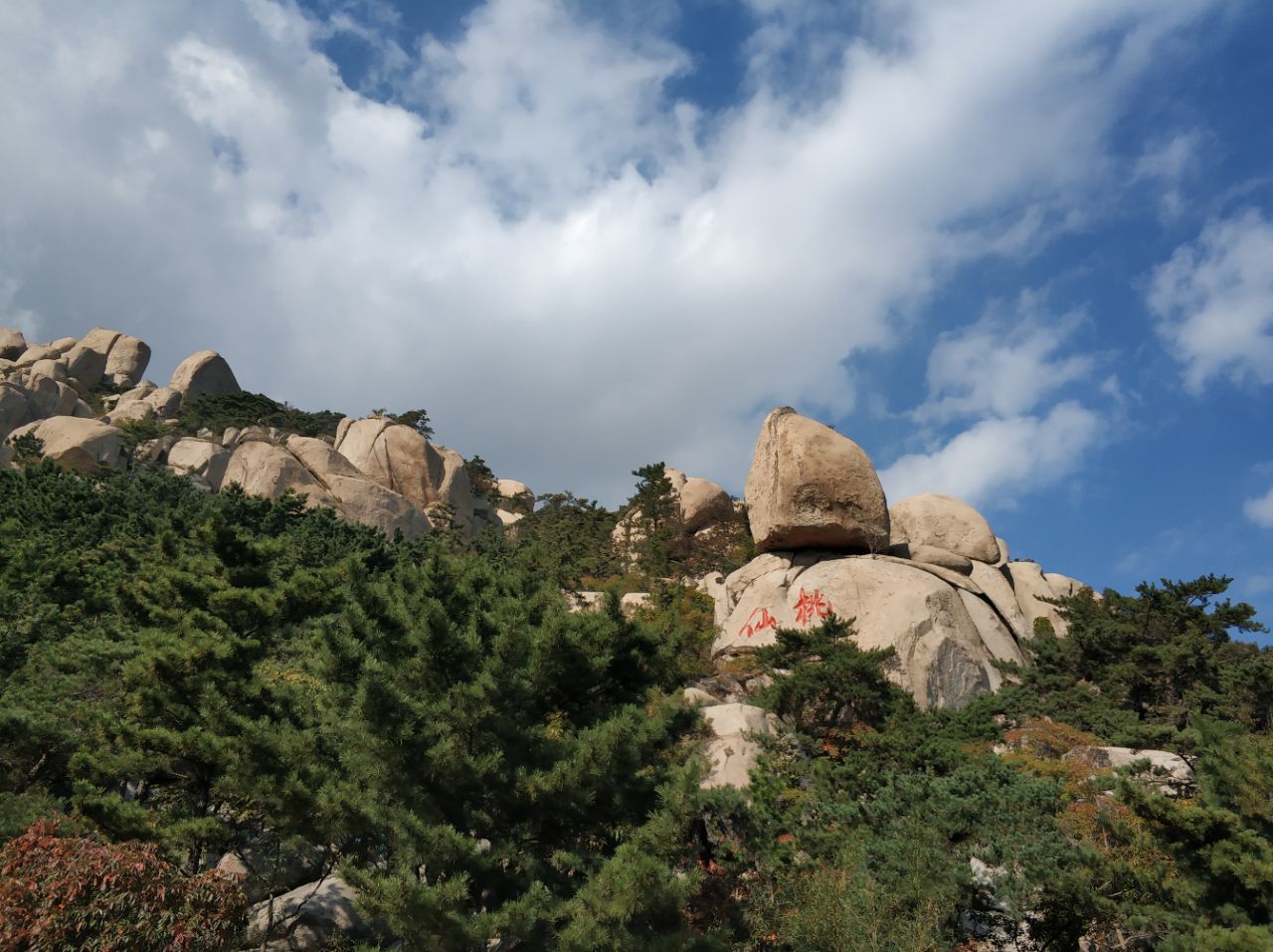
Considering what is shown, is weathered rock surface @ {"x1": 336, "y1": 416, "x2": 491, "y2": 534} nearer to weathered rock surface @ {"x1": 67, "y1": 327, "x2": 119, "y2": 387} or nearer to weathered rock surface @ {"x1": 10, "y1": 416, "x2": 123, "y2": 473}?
weathered rock surface @ {"x1": 10, "y1": 416, "x2": 123, "y2": 473}

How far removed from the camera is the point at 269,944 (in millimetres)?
11898

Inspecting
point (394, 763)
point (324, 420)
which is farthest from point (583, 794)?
point (324, 420)

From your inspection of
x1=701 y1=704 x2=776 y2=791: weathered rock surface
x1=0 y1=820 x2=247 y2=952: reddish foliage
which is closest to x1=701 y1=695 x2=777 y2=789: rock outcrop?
x1=701 y1=704 x2=776 y2=791: weathered rock surface

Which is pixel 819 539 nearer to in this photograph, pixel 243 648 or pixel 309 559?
pixel 309 559

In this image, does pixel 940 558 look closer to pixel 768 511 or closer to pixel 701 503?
pixel 768 511

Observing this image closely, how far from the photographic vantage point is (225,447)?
45.9m

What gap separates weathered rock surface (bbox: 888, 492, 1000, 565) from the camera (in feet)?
103

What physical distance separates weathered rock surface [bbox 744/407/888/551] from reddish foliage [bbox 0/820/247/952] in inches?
807

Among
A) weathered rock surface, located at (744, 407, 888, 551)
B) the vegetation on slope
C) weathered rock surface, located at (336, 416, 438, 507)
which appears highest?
weathered rock surface, located at (336, 416, 438, 507)

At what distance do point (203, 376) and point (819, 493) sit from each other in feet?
155

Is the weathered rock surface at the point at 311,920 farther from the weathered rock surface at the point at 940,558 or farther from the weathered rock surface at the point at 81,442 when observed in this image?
the weathered rock surface at the point at 81,442

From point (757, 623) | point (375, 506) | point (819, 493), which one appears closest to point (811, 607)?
point (757, 623)

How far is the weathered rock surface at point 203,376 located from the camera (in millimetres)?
57375

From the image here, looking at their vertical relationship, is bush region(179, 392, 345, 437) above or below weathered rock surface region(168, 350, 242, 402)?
below
